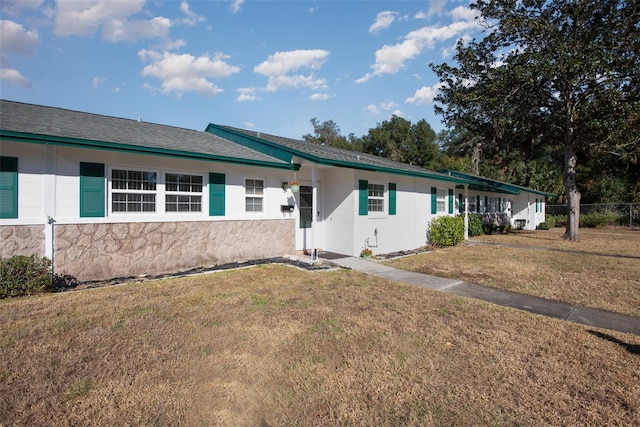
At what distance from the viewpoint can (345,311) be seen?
5102 mm

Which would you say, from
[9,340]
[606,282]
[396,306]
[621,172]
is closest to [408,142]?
[621,172]

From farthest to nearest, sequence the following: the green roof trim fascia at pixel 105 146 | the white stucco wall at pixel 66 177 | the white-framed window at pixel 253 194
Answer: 1. the white-framed window at pixel 253 194
2. the white stucco wall at pixel 66 177
3. the green roof trim fascia at pixel 105 146

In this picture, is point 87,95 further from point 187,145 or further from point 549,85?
point 549,85

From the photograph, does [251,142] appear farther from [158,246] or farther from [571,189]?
[571,189]

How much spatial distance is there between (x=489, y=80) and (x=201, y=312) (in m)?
16.4

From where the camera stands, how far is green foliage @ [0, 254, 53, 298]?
5651 mm

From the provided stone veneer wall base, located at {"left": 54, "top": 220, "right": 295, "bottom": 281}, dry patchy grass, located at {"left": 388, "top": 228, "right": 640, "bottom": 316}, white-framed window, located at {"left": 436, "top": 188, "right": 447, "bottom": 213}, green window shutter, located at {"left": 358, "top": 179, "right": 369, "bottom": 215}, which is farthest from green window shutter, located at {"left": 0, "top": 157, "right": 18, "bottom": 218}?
white-framed window, located at {"left": 436, "top": 188, "right": 447, "bottom": 213}

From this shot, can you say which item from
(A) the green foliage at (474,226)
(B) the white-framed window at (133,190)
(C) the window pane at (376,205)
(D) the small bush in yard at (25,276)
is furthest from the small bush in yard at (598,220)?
(D) the small bush in yard at (25,276)

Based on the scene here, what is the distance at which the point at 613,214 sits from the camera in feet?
82.6

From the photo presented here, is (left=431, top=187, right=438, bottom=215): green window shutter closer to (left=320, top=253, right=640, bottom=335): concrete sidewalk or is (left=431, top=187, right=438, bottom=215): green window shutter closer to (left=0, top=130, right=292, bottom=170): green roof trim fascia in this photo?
(left=320, top=253, right=640, bottom=335): concrete sidewalk

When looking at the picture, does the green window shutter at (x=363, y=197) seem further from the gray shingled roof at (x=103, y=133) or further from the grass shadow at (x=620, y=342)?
the grass shadow at (x=620, y=342)

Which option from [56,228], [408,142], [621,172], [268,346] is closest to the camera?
[268,346]

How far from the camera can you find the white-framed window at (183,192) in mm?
7980

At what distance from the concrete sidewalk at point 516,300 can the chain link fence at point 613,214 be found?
25078mm
